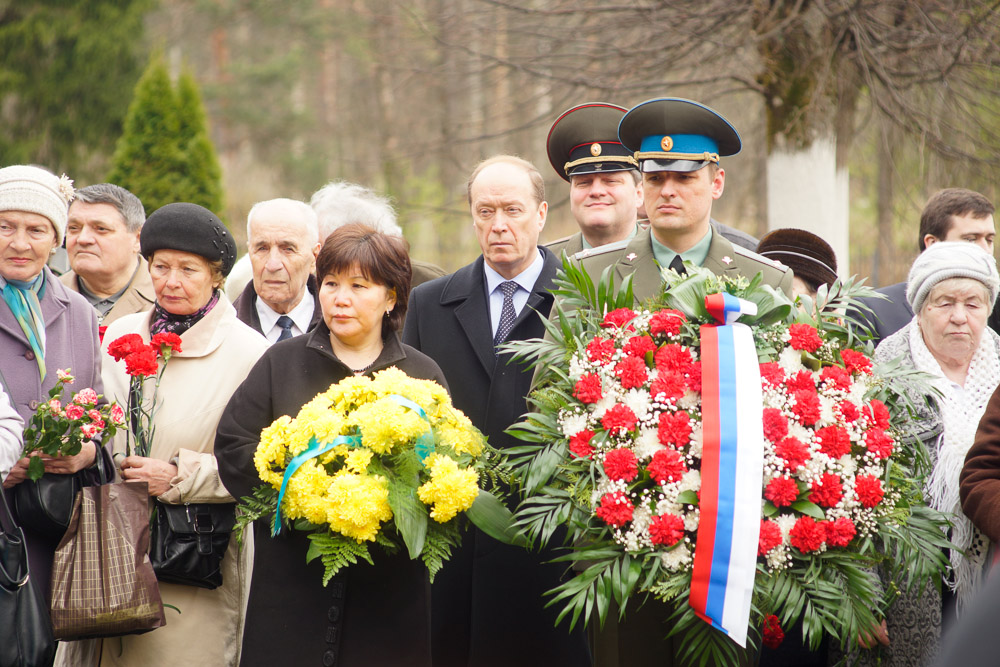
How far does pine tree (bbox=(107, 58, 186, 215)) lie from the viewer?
41.0 feet

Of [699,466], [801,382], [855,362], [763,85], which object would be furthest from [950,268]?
[763,85]

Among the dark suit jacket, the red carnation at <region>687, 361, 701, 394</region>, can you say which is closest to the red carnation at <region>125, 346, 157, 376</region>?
the dark suit jacket

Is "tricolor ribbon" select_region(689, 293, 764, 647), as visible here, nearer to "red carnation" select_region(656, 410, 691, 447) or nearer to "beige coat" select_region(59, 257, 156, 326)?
"red carnation" select_region(656, 410, 691, 447)

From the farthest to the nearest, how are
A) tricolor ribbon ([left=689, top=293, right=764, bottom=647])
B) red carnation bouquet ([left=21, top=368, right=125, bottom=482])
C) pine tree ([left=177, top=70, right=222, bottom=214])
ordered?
pine tree ([left=177, top=70, right=222, bottom=214]) < red carnation bouquet ([left=21, top=368, right=125, bottom=482]) < tricolor ribbon ([left=689, top=293, right=764, bottom=647])

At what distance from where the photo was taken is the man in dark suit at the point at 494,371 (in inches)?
159

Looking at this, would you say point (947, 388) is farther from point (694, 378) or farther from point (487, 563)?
point (487, 563)

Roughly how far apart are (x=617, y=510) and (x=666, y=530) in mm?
153

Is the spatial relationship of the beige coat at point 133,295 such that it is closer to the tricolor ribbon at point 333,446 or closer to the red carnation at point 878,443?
the tricolor ribbon at point 333,446

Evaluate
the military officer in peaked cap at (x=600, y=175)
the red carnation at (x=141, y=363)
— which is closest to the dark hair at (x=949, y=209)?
the military officer in peaked cap at (x=600, y=175)

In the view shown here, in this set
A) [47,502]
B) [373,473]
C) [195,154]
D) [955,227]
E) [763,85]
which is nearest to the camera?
[373,473]

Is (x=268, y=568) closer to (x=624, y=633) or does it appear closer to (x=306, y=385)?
(x=306, y=385)

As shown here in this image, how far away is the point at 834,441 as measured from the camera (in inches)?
122

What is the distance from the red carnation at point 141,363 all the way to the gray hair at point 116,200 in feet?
5.42

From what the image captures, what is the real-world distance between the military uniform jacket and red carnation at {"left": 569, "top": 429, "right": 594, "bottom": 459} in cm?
77
